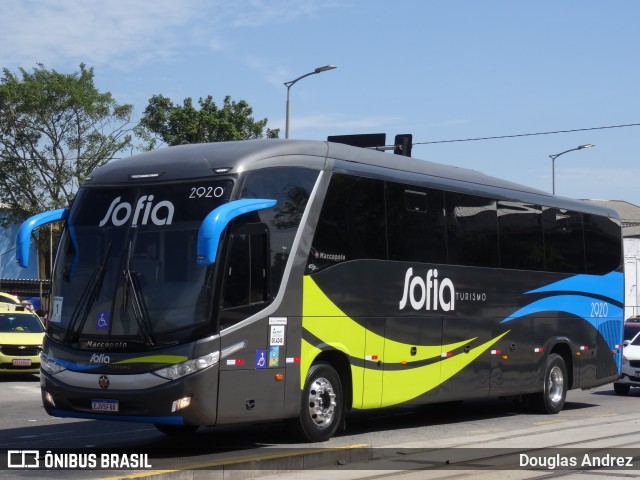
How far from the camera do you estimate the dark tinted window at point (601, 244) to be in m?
20.7

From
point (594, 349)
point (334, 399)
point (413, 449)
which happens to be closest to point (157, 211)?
point (334, 399)

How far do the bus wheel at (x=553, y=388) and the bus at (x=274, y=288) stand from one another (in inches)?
53.8

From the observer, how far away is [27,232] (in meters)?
12.5


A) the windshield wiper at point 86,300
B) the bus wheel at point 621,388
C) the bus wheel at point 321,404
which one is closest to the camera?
the windshield wiper at point 86,300

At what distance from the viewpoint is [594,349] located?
20781 mm

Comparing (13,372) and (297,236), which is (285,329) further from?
(13,372)

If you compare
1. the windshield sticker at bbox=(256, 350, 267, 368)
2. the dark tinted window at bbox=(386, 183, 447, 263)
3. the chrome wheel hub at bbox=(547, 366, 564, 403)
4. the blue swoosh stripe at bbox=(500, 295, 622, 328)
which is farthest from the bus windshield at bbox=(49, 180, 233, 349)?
the chrome wheel hub at bbox=(547, 366, 564, 403)

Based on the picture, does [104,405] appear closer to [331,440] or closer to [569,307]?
[331,440]

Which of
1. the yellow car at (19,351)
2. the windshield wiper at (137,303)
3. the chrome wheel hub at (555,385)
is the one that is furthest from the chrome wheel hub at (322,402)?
the yellow car at (19,351)

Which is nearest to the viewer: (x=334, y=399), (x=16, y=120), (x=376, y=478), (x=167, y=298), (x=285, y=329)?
(x=376, y=478)

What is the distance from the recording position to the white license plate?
25.3 metres

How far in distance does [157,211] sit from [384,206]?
3847mm

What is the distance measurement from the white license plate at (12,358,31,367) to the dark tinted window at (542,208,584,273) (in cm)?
1288

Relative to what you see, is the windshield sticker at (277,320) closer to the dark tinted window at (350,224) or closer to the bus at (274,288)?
the bus at (274,288)
